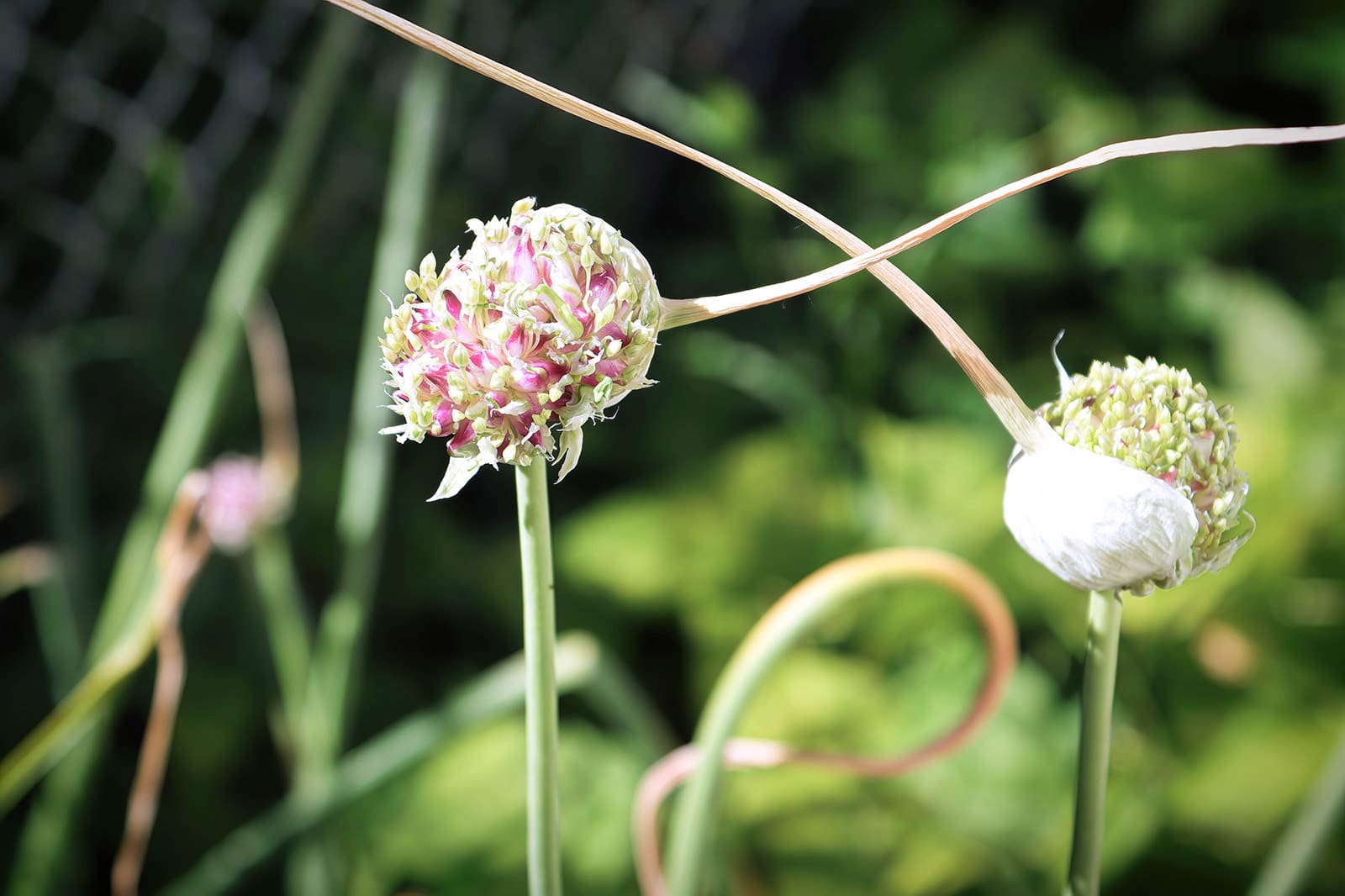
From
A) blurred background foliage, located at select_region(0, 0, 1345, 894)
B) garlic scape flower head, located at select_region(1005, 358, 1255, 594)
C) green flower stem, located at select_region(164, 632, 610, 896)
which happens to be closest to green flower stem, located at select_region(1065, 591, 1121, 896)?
garlic scape flower head, located at select_region(1005, 358, 1255, 594)

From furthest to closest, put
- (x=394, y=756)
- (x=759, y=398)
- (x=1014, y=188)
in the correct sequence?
(x=759, y=398)
(x=394, y=756)
(x=1014, y=188)

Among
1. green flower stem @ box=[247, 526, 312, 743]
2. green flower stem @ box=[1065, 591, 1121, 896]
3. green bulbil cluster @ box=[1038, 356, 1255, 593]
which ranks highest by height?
green flower stem @ box=[247, 526, 312, 743]

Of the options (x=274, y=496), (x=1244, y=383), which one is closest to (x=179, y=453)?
(x=274, y=496)

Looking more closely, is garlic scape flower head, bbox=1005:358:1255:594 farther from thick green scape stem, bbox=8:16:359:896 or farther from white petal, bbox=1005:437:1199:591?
thick green scape stem, bbox=8:16:359:896

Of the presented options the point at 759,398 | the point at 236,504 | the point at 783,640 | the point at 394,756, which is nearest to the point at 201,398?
the point at 236,504

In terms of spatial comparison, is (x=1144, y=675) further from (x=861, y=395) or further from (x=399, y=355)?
(x=399, y=355)

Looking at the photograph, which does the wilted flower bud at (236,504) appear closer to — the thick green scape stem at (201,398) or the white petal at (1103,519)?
the thick green scape stem at (201,398)

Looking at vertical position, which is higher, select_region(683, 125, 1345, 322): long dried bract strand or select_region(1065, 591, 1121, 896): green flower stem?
select_region(683, 125, 1345, 322): long dried bract strand

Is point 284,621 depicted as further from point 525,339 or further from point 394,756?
point 525,339
